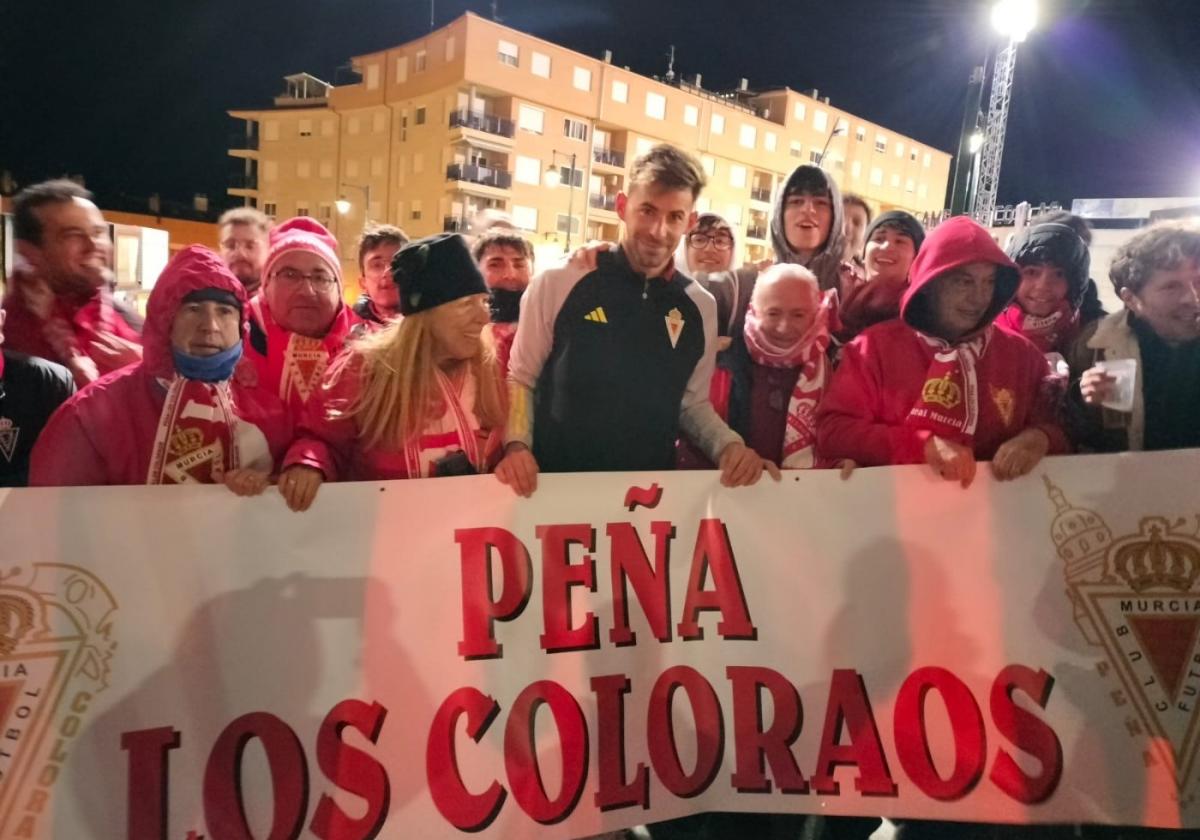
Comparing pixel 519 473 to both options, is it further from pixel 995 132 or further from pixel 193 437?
pixel 995 132

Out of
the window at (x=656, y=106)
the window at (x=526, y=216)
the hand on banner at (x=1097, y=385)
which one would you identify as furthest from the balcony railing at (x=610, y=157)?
the hand on banner at (x=1097, y=385)

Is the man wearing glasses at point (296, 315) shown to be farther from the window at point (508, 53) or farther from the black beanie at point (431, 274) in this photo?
the window at point (508, 53)

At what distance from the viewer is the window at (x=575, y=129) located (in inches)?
1245

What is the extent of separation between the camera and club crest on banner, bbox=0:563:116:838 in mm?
1906

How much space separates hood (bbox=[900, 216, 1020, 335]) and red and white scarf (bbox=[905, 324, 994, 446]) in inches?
5.2

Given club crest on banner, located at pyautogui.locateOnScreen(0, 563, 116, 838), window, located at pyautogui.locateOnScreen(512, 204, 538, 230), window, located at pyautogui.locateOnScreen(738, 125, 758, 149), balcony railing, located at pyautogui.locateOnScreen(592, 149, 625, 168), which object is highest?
window, located at pyautogui.locateOnScreen(738, 125, 758, 149)

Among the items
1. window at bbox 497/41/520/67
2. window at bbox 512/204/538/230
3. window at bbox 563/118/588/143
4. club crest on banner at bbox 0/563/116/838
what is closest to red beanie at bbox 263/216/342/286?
club crest on banner at bbox 0/563/116/838

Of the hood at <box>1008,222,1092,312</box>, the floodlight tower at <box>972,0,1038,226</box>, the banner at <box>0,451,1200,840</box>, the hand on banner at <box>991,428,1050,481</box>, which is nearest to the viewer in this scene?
the banner at <box>0,451,1200,840</box>

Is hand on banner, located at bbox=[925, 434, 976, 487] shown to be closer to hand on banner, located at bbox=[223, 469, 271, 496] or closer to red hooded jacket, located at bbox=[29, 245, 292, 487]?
hand on banner, located at bbox=[223, 469, 271, 496]

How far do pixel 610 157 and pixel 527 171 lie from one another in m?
4.50

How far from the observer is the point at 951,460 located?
7.76 feet

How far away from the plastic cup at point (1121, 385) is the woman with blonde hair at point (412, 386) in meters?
2.09

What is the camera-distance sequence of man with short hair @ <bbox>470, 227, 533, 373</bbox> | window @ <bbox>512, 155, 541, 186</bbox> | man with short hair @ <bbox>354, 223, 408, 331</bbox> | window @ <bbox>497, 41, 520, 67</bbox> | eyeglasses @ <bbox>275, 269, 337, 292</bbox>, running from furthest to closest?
window @ <bbox>512, 155, 541, 186</bbox> → window @ <bbox>497, 41, 520, 67</bbox> → man with short hair @ <bbox>354, 223, 408, 331</bbox> → man with short hair @ <bbox>470, 227, 533, 373</bbox> → eyeglasses @ <bbox>275, 269, 337, 292</bbox>

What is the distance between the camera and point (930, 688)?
239cm
